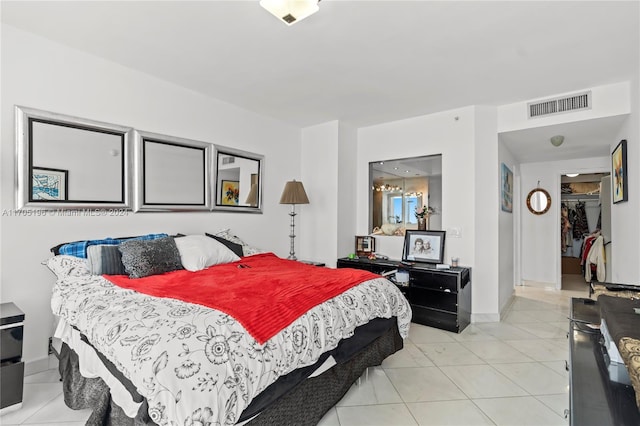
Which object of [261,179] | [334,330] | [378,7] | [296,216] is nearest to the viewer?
[334,330]

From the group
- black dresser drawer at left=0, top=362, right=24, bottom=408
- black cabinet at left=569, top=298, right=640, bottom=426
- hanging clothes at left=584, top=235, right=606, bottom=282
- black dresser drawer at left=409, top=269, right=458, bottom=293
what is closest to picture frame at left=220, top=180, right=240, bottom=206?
black dresser drawer at left=0, top=362, right=24, bottom=408

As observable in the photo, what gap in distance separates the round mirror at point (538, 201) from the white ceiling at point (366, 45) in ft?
7.15

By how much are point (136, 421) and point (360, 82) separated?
3036mm

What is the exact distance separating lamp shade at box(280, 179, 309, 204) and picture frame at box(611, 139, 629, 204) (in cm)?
336

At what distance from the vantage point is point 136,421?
1.23m

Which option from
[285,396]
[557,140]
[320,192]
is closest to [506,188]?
[557,140]

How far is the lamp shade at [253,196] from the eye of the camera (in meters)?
3.98

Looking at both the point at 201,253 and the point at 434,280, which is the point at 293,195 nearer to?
the point at 201,253

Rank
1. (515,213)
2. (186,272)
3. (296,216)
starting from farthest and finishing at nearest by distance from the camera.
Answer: (515,213) → (296,216) → (186,272)

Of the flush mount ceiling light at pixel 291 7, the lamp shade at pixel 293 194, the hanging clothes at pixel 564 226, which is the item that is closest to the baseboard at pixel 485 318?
the lamp shade at pixel 293 194

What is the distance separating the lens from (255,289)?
1943 millimetres

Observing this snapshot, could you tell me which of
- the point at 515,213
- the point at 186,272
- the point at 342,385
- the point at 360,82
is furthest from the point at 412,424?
the point at 515,213

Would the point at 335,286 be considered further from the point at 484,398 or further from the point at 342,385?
the point at 484,398

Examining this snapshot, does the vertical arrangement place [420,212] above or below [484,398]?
above
